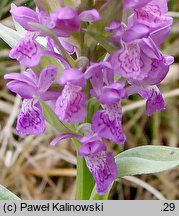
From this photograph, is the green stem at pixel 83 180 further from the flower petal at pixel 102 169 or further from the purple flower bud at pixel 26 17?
the purple flower bud at pixel 26 17

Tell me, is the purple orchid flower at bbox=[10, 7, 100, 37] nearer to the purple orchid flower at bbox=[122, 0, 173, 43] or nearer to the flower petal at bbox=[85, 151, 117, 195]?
the purple orchid flower at bbox=[122, 0, 173, 43]

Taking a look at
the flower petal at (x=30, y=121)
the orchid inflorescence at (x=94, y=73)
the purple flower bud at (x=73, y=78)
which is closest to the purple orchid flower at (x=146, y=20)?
the orchid inflorescence at (x=94, y=73)

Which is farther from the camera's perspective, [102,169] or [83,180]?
[83,180]

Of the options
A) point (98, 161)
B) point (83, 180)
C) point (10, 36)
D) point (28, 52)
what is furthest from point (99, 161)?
point (10, 36)

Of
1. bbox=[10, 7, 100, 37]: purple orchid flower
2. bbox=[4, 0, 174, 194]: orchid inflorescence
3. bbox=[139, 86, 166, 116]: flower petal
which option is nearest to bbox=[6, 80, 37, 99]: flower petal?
bbox=[4, 0, 174, 194]: orchid inflorescence

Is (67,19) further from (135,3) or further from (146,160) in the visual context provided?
(146,160)

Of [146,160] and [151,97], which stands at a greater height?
[151,97]

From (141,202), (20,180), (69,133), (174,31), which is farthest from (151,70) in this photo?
(174,31)
